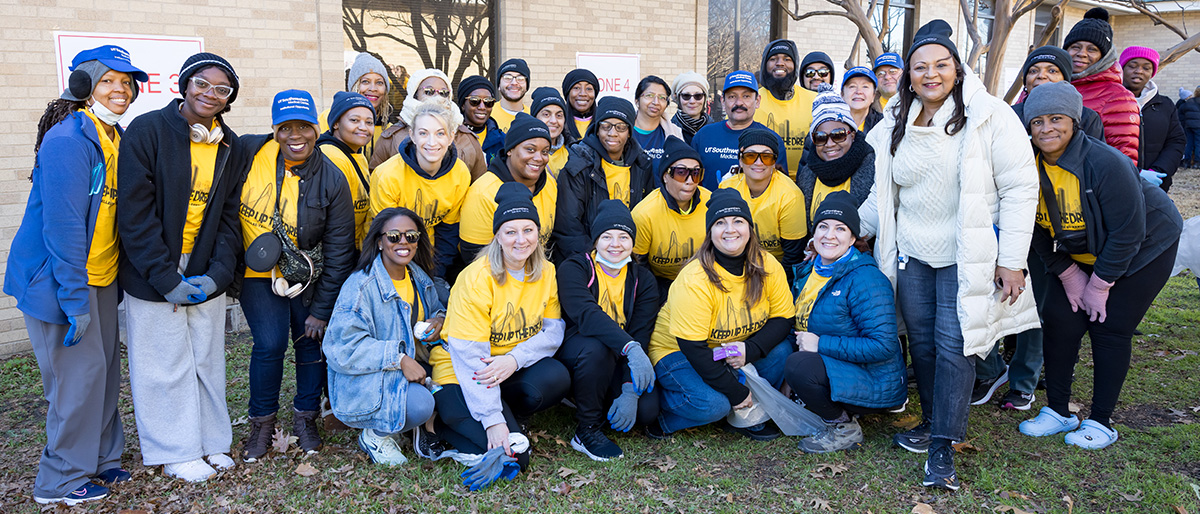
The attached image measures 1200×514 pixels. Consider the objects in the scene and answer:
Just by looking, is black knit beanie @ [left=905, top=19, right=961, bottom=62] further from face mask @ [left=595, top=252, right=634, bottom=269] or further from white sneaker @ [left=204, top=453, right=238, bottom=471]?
white sneaker @ [left=204, top=453, right=238, bottom=471]

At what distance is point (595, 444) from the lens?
4.14 metres

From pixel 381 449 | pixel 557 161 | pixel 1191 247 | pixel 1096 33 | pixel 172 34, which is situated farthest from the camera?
pixel 172 34

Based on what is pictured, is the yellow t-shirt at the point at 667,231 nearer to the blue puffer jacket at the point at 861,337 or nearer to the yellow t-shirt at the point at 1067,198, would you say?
the blue puffer jacket at the point at 861,337

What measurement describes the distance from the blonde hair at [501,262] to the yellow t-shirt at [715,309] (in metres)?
0.75

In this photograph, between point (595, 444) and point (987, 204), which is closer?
point (987, 204)

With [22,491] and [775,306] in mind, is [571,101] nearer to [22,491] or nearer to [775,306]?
[775,306]

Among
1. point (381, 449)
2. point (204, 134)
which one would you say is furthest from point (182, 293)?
point (381, 449)

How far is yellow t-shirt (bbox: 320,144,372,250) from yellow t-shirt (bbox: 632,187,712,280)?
5.25ft

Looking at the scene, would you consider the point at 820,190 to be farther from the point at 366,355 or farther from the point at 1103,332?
the point at 366,355

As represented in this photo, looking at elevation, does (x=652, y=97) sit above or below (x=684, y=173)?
above

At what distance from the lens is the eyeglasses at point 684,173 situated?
4504 mm

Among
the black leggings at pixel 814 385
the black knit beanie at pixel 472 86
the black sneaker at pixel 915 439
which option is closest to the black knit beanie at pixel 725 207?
the black leggings at pixel 814 385

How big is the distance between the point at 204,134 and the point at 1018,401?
4.80 meters

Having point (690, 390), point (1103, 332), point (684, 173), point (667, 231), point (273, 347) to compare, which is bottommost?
point (690, 390)
